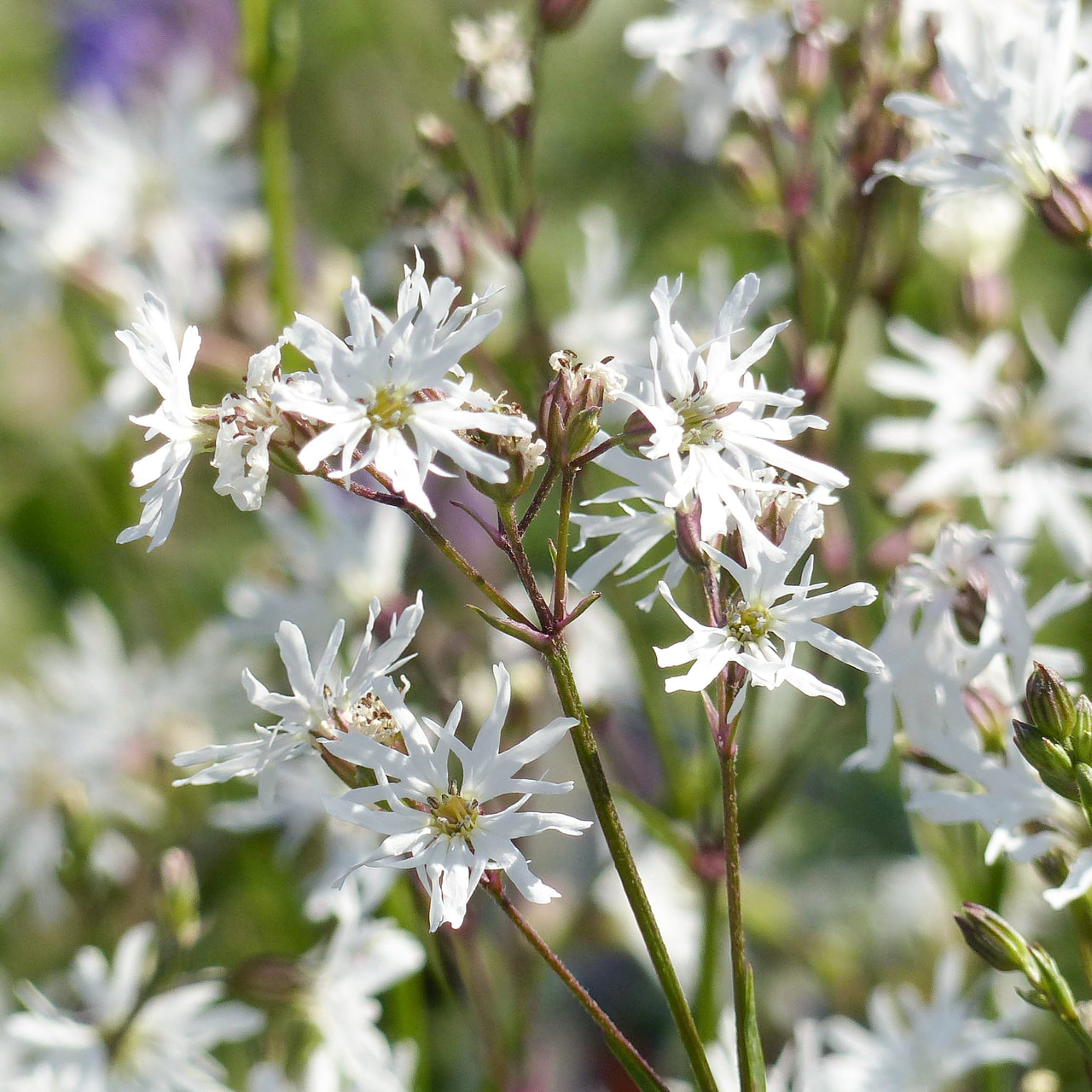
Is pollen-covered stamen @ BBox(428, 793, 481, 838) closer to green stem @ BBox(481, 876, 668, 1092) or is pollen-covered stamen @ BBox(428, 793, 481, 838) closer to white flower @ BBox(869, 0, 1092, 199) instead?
green stem @ BBox(481, 876, 668, 1092)

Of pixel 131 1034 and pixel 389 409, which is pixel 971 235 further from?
pixel 131 1034

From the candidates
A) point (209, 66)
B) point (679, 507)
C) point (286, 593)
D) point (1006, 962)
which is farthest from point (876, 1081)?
point (209, 66)

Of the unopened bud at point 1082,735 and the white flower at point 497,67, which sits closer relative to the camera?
the unopened bud at point 1082,735

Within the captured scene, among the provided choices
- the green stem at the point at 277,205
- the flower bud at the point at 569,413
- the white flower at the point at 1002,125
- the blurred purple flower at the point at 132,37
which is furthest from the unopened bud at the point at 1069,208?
the blurred purple flower at the point at 132,37

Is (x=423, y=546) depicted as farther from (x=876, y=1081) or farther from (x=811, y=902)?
(x=876, y=1081)

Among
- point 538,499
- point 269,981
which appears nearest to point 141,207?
point 269,981

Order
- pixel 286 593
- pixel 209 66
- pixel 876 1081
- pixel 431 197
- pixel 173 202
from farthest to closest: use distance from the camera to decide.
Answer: pixel 209 66, pixel 173 202, pixel 286 593, pixel 431 197, pixel 876 1081

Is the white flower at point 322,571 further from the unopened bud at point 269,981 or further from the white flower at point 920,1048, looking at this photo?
the white flower at point 920,1048
